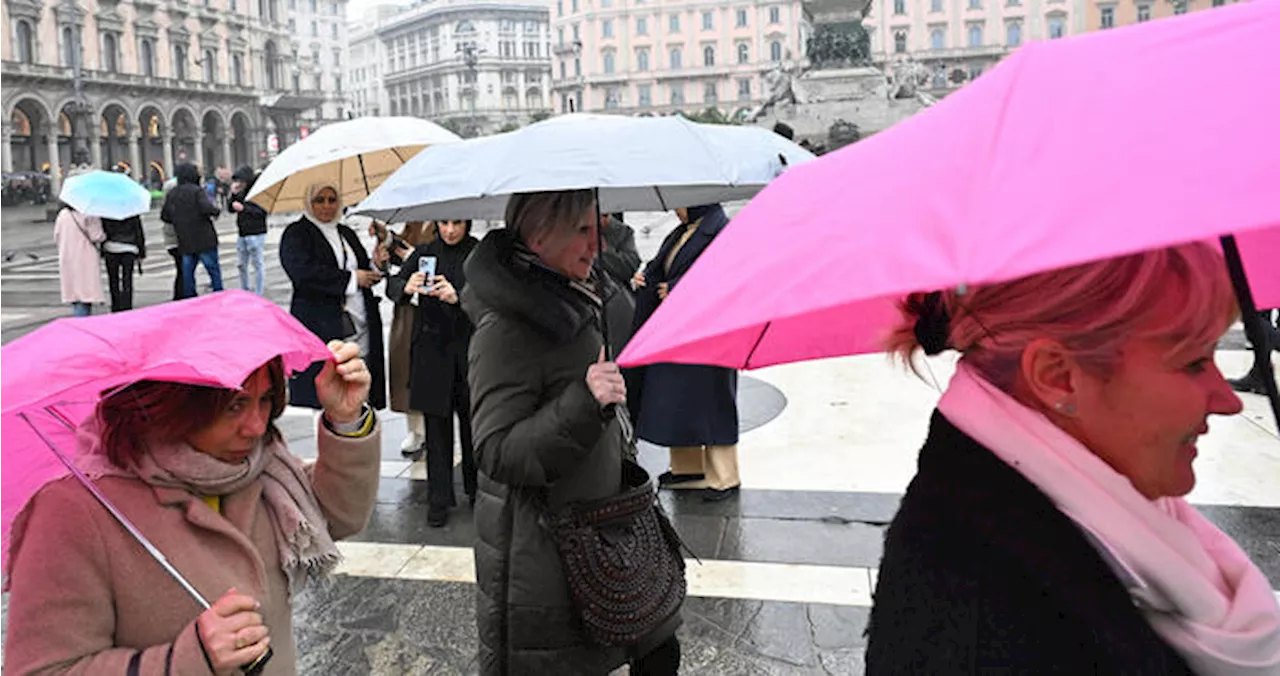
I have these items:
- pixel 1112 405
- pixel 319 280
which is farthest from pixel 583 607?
pixel 319 280

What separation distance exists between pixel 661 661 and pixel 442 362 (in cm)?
292

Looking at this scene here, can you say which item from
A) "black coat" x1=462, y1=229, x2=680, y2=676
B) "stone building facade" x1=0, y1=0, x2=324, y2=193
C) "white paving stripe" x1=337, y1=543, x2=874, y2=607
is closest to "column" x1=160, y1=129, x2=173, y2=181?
"stone building facade" x1=0, y1=0, x2=324, y2=193

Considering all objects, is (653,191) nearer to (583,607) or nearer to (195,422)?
(583,607)

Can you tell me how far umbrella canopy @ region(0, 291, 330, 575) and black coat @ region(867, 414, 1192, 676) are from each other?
1.09 metres

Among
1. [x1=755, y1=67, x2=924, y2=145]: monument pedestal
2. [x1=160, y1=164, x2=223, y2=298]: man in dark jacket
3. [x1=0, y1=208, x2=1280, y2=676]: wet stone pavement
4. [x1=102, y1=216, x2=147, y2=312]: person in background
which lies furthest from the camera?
[x1=755, y1=67, x2=924, y2=145]: monument pedestal

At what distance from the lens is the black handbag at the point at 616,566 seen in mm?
2342

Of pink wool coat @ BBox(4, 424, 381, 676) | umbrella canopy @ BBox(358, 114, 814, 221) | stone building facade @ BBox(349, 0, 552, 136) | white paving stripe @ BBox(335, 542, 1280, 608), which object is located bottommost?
white paving stripe @ BBox(335, 542, 1280, 608)

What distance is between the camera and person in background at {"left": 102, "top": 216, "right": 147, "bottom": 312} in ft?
36.0

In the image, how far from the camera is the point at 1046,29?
78.6 meters

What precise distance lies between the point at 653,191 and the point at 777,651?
72.3 inches

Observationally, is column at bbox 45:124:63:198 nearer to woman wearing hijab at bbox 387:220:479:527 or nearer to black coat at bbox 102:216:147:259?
black coat at bbox 102:216:147:259

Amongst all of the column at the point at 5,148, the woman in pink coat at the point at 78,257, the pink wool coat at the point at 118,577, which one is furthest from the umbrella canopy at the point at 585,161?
the column at the point at 5,148

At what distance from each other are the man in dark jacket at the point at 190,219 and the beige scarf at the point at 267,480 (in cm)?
1088

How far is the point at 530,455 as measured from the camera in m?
2.31
